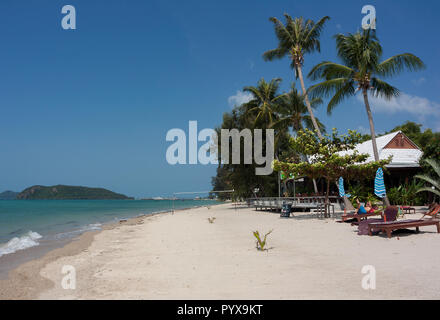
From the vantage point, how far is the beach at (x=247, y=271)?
466cm

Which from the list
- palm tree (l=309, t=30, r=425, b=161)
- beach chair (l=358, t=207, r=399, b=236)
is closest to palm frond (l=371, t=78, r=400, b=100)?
palm tree (l=309, t=30, r=425, b=161)

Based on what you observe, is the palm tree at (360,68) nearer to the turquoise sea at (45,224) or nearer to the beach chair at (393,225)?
the beach chair at (393,225)

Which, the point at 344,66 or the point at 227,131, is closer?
the point at 344,66

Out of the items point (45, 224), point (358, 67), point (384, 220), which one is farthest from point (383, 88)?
point (45, 224)

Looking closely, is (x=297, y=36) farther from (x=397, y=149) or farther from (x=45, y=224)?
(x=45, y=224)

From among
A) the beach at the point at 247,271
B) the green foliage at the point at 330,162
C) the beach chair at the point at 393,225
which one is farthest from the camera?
the green foliage at the point at 330,162

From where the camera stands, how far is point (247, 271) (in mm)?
5883

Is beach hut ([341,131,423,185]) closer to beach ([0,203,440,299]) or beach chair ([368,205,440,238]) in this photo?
beach chair ([368,205,440,238])

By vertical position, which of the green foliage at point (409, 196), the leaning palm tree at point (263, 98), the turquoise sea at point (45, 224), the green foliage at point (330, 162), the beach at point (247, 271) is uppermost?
the leaning palm tree at point (263, 98)

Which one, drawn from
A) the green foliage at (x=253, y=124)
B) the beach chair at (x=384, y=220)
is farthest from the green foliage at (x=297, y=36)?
the beach chair at (x=384, y=220)
